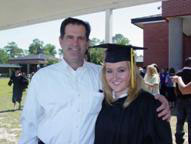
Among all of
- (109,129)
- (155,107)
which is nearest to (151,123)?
(155,107)

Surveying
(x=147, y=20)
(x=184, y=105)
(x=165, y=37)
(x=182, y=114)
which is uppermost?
(x=147, y=20)

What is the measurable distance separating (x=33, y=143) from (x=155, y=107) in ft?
3.84

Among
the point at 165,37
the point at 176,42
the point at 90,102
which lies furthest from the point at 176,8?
the point at 90,102

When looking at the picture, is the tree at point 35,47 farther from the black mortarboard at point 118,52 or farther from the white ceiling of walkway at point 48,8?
the black mortarboard at point 118,52

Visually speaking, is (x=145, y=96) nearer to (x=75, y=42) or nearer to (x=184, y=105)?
(x=75, y=42)

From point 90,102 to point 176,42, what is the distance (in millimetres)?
19029

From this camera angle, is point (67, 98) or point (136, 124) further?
point (67, 98)

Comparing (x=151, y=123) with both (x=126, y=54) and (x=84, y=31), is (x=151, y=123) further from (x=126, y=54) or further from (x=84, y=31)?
(x=84, y=31)

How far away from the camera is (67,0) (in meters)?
4.54

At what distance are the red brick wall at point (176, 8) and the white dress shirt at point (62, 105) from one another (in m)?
17.9

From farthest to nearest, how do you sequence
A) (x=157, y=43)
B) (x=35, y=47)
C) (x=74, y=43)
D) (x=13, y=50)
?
(x=13, y=50) < (x=35, y=47) < (x=157, y=43) < (x=74, y=43)

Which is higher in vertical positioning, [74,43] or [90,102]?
[74,43]

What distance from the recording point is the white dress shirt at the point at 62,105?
3.16 metres

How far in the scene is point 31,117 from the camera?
3.32m
